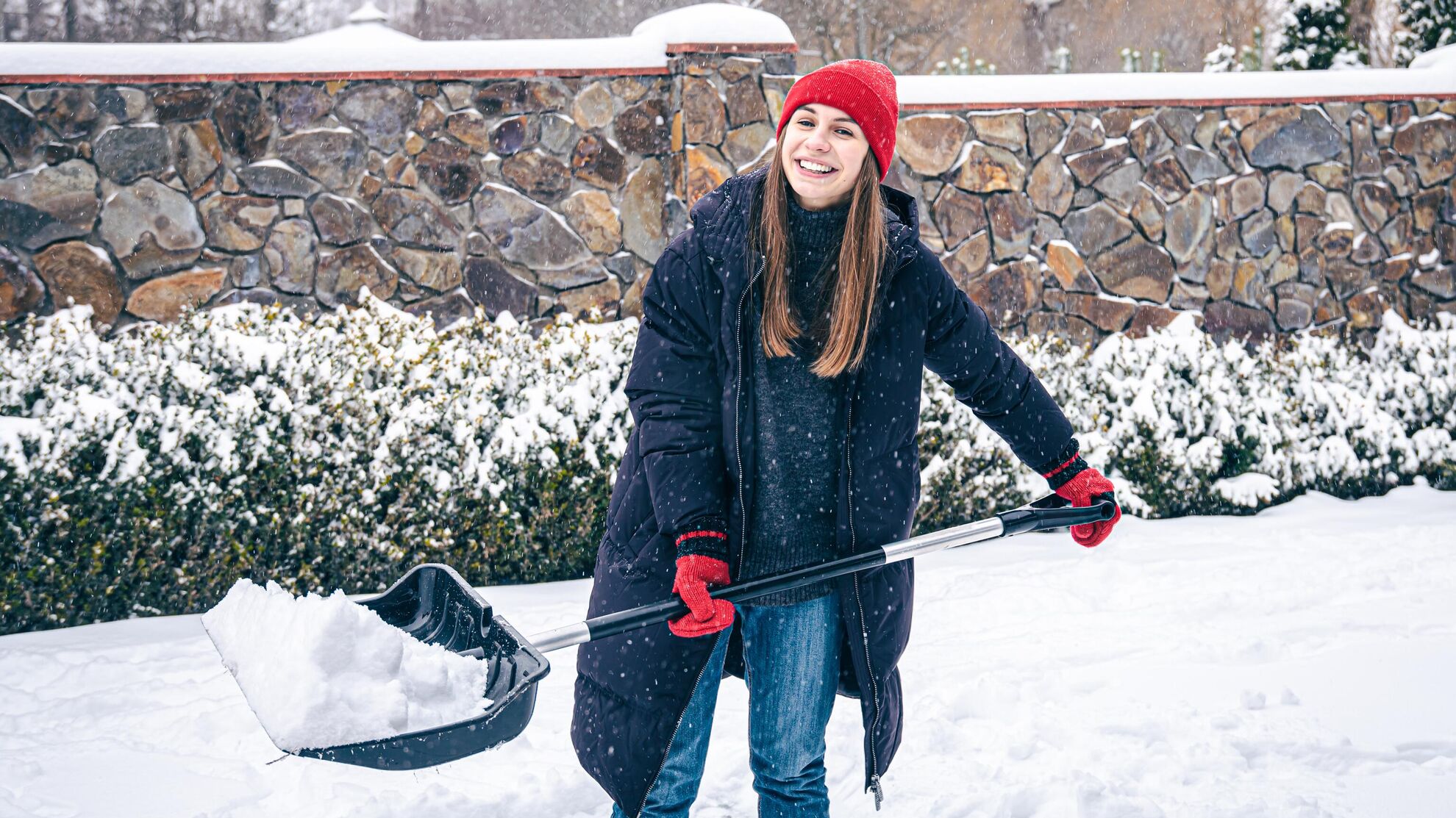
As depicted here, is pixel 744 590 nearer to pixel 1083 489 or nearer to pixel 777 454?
pixel 777 454

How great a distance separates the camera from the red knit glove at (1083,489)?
225cm

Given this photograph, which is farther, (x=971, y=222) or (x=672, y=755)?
(x=971, y=222)

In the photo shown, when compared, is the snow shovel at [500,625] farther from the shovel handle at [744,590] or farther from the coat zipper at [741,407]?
the coat zipper at [741,407]

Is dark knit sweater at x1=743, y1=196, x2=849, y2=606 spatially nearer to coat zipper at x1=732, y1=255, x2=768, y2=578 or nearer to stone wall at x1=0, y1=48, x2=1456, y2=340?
coat zipper at x1=732, y1=255, x2=768, y2=578

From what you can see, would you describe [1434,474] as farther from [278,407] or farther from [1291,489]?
[278,407]

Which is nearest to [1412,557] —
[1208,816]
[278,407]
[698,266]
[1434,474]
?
[1434,474]

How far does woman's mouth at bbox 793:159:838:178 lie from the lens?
193 centimetres

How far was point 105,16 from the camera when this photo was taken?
52.9 feet

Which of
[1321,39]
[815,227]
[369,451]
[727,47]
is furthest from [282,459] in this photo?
[1321,39]

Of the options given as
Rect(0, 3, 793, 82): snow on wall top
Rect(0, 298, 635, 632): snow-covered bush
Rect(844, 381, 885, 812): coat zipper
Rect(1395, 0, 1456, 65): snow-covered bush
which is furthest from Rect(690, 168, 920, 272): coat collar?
Rect(1395, 0, 1456, 65): snow-covered bush

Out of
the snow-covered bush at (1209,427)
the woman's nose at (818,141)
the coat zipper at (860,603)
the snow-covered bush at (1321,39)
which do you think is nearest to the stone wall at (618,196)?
the snow-covered bush at (1209,427)

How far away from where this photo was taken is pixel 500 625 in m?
1.89

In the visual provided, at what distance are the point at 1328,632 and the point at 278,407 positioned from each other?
3.75 metres

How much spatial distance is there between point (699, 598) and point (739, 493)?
0.22m
